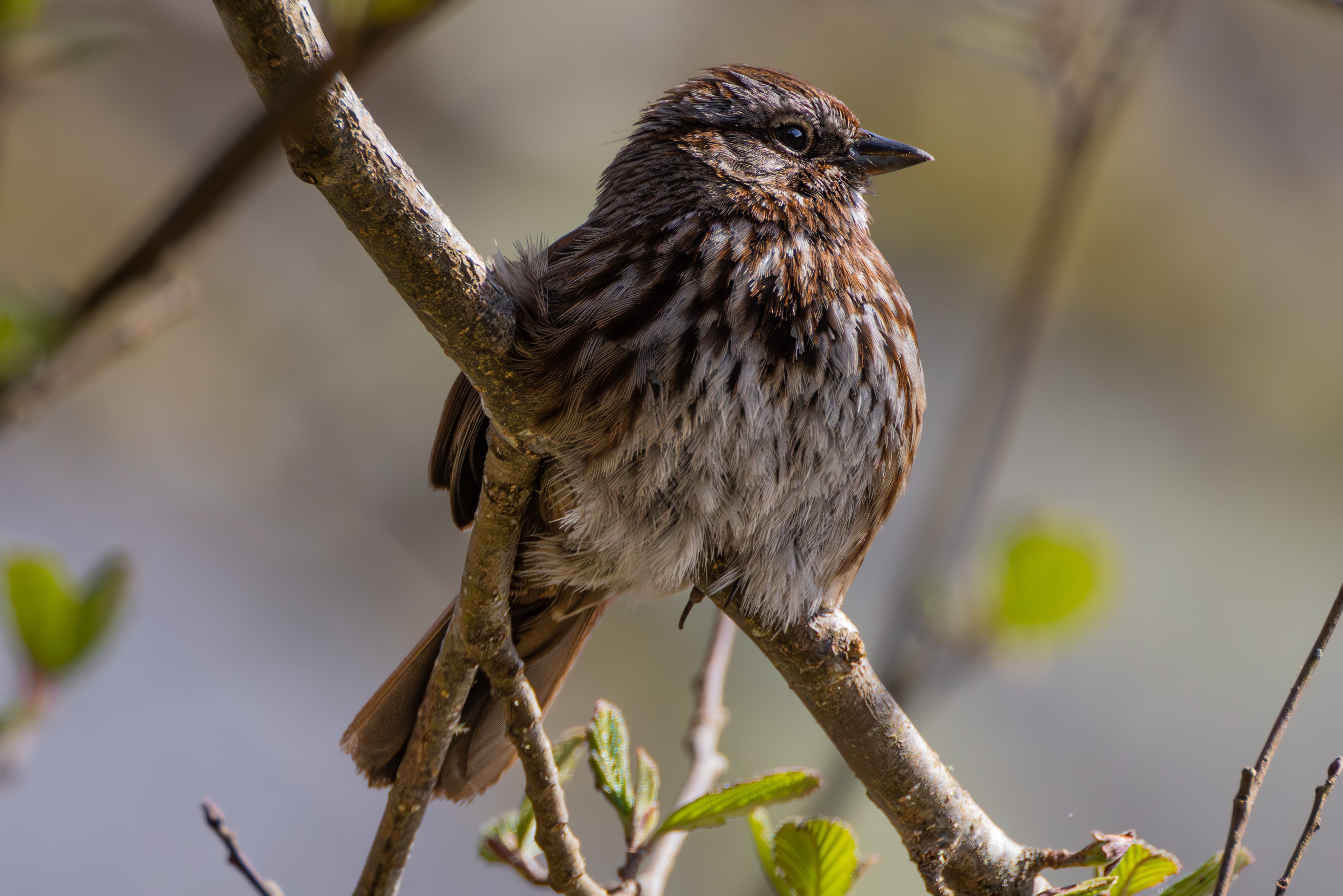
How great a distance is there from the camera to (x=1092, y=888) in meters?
1.69

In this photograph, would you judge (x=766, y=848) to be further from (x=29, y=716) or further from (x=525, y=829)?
(x=29, y=716)

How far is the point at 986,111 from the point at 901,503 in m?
3.43

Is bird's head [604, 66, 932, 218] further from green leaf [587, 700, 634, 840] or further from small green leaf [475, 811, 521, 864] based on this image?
small green leaf [475, 811, 521, 864]

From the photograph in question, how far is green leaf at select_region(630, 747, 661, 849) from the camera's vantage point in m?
1.92

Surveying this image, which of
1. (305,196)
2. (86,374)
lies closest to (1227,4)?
(305,196)

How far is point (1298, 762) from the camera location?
5.66m

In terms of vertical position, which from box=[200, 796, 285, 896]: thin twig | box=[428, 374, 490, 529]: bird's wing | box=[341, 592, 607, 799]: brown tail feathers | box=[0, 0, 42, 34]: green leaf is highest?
box=[428, 374, 490, 529]: bird's wing

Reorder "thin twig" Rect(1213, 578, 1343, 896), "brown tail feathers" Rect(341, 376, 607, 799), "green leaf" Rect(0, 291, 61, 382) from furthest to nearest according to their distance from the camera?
"brown tail feathers" Rect(341, 376, 607, 799) < "thin twig" Rect(1213, 578, 1343, 896) < "green leaf" Rect(0, 291, 61, 382)

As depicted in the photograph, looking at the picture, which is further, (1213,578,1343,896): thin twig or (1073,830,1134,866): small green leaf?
(1073,830,1134,866): small green leaf

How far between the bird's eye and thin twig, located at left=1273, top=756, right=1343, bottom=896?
1.63 meters

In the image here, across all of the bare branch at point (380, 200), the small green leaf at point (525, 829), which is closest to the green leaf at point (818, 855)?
the small green leaf at point (525, 829)

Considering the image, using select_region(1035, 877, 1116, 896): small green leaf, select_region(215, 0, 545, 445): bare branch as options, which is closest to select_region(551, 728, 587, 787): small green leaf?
select_region(215, 0, 545, 445): bare branch

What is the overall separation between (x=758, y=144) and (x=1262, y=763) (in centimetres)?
162

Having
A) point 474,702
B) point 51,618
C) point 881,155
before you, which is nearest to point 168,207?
point 51,618
